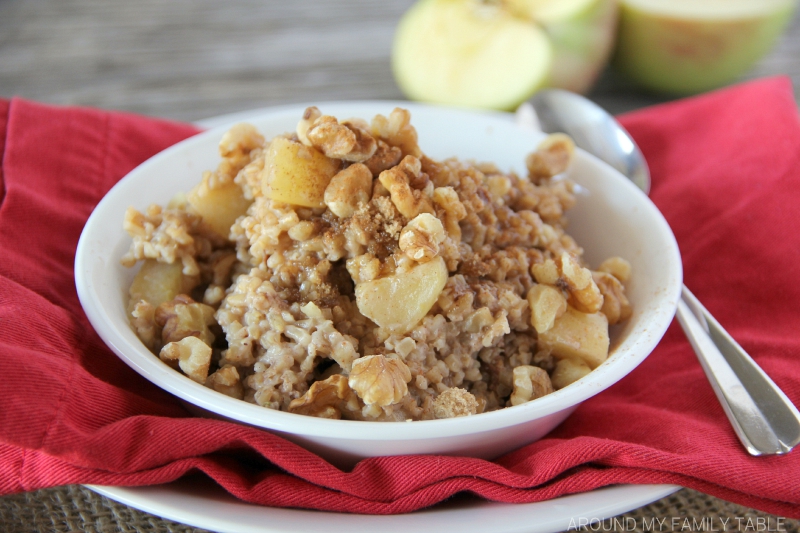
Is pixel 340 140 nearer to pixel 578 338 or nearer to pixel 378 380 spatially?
pixel 378 380

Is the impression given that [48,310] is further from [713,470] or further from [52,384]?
[713,470]

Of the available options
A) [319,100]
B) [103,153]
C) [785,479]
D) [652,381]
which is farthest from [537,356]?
[319,100]

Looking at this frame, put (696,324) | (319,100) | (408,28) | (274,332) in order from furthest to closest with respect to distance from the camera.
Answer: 1. (319,100)
2. (408,28)
3. (696,324)
4. (274,332)

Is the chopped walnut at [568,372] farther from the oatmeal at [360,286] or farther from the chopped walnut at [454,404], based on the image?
the chopped walnut at [454,404]

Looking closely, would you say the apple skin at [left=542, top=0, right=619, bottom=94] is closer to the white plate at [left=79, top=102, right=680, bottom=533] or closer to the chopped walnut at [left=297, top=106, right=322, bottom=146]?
the chopped walnut at [left=297, top=106, right=322, bottom=146]

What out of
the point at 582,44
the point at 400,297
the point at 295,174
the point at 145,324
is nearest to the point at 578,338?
the point at 400,297

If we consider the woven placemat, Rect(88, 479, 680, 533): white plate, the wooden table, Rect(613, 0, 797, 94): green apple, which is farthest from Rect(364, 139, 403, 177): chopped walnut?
Rect(613, 0, 797, 94): green apple
